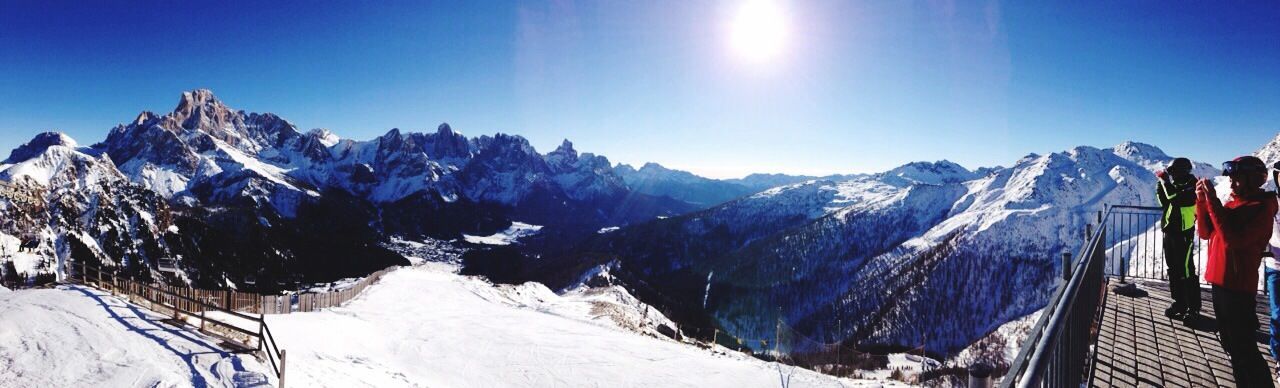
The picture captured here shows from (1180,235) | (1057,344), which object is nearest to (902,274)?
(1180,235)

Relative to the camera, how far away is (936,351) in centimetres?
12012

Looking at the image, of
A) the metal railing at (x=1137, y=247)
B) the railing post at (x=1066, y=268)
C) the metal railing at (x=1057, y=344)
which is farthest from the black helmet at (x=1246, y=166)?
the railing post at (x=1066, y=268)

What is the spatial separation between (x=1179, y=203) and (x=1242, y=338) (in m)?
3.26

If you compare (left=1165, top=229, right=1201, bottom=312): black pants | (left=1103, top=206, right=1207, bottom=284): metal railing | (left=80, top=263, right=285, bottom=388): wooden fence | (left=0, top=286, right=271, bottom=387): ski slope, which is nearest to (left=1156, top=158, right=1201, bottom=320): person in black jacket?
(left=1165, top=229, right=1201, bottom=312): black pants

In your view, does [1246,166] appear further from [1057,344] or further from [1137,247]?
[1137,247]

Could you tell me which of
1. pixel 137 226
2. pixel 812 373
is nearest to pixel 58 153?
pixel 137 226

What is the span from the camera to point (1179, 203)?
746cm

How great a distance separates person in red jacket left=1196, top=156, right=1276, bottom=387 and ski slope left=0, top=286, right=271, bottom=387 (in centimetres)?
1835

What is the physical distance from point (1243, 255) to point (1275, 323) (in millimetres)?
801

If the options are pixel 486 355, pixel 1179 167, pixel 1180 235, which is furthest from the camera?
pixel 486 355

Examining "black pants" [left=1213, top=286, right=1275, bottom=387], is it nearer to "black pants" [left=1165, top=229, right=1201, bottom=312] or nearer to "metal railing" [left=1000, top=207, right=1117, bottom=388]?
"metal railing" [left=1000, top=207, right=1117, bottom=388]

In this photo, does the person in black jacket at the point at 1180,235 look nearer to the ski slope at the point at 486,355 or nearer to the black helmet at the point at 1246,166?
the black helmet at the point at 1246,166

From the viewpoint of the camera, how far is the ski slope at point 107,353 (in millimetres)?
13391

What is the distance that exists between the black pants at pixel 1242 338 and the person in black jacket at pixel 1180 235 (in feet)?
5.63
